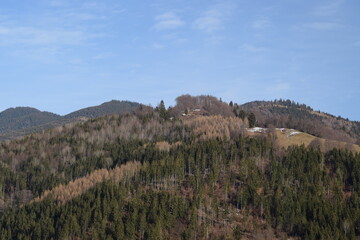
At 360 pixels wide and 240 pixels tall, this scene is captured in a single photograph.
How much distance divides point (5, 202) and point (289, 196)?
115413 millimetres

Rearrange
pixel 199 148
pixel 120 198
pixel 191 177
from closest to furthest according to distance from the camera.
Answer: pixel 120 198 → pixel 191 177 → pixel 199 148

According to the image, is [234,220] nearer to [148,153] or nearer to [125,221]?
[125,221]

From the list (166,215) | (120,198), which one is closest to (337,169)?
(166,215)

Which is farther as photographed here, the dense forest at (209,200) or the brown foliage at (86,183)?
the brown foliage at (86,183)

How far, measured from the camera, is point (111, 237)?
12519 cm

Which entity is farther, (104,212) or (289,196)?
(289,196)

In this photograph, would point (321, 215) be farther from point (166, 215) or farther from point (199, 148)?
point (199, 148)

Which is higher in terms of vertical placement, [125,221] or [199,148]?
[199,148]

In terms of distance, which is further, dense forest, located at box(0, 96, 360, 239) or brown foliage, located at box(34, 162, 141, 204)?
brown foliage, located at box(34, 162, 141, 204)

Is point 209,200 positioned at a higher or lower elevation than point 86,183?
lower

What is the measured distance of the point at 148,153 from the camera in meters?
199

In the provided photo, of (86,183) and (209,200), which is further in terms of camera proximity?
(86,183)

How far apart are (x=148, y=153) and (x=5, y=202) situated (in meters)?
62.5

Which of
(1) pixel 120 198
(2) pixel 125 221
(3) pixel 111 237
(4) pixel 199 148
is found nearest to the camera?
(3) pixel 111 237
